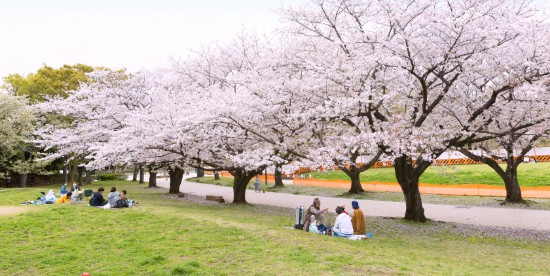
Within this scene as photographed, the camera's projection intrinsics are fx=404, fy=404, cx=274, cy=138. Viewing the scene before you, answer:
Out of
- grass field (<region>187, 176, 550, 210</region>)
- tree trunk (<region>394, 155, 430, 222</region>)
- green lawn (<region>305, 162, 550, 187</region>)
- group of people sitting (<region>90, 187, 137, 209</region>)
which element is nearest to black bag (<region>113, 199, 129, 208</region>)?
group of people sitting (<region>90, 187, 137, 209</region>)

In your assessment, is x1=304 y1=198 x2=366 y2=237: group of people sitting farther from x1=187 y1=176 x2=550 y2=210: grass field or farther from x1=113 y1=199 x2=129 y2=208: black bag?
x1=187 y1=176 x2=550 y2=210: grass field

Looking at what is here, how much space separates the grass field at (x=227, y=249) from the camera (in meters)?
8.75

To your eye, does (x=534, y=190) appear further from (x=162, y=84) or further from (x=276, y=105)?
(x=162, y=84)

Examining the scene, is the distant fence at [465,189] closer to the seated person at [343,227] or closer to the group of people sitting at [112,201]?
the seated person at [343,227]

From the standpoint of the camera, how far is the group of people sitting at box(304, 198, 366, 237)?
1187 cm

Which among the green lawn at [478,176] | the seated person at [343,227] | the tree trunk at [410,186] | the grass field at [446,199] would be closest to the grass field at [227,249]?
the seated person at [343,227]

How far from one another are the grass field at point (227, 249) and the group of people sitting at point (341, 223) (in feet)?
1.93

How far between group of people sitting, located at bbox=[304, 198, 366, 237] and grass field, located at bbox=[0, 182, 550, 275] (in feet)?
1.93

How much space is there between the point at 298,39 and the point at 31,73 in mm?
37535

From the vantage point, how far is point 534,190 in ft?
84.2

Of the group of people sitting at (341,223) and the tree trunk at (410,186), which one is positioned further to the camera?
the tree trunk at (410,186)

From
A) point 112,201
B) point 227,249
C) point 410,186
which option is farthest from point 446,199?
point 112,201

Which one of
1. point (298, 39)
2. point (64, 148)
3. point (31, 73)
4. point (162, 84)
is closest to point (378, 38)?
point (298, 39)

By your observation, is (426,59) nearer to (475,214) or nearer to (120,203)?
(475,214)
